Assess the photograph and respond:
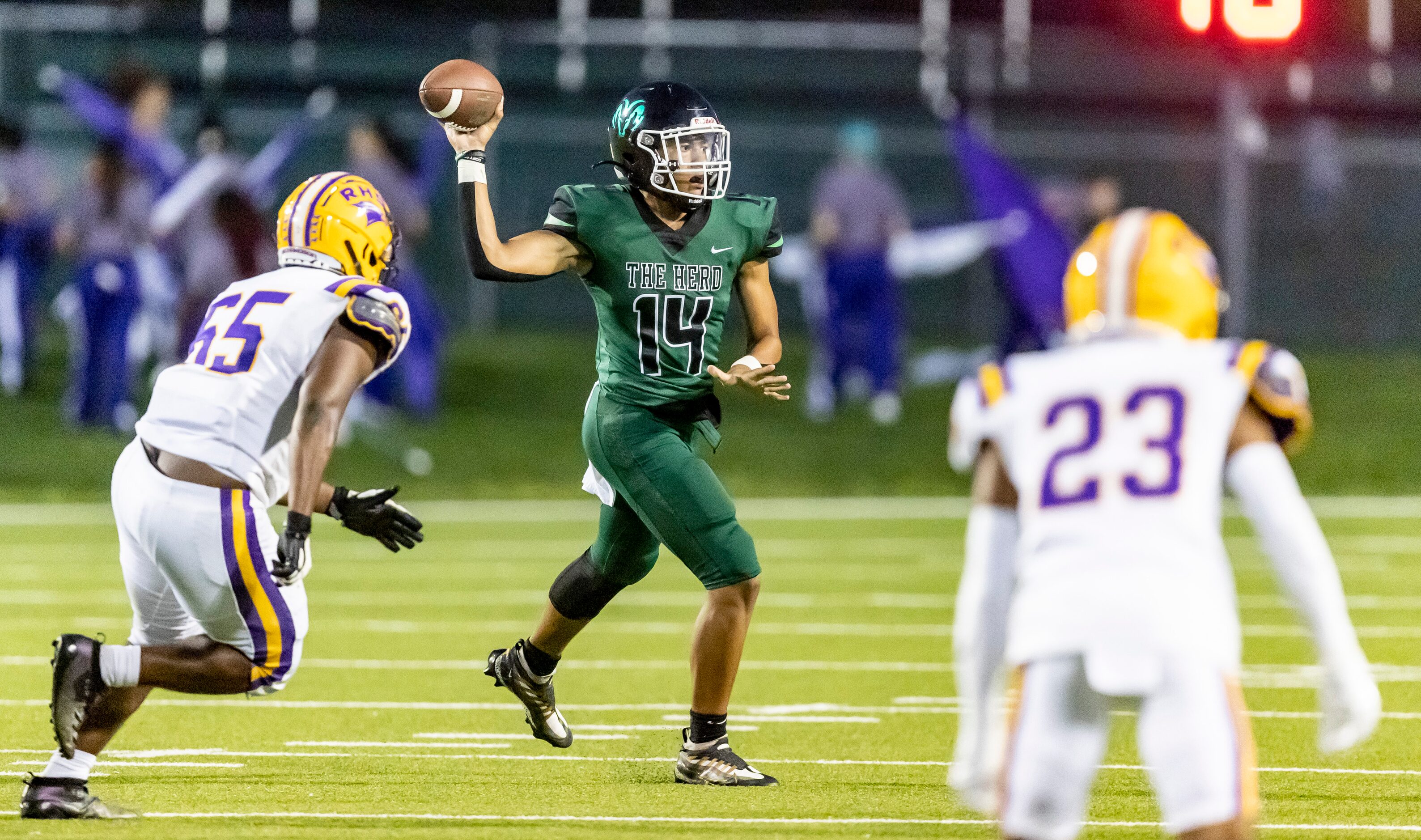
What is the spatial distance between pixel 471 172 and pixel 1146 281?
2.59 meters

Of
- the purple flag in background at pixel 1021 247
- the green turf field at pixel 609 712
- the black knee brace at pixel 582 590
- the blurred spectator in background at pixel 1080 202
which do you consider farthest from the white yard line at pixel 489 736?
the purple flag in background at pixel 1021 247

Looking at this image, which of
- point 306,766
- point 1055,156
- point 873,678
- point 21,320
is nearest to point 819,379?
point 1055,156

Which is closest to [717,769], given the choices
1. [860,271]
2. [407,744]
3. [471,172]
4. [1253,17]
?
[407,744]

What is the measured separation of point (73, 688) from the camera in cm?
515

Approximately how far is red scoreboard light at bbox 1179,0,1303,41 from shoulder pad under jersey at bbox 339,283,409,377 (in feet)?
19.4

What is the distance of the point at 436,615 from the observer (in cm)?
995

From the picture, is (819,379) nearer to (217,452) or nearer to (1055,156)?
(1055,156)

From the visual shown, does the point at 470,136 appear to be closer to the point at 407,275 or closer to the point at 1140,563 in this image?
the point at 1140,563

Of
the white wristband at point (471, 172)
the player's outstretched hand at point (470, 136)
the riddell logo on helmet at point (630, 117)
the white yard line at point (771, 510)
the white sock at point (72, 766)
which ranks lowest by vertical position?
the white yard line at point (771, 510)

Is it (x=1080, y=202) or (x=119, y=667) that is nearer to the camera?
(x=119, y=667)

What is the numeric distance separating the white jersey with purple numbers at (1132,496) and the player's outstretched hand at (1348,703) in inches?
6.9

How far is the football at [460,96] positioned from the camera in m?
5.66

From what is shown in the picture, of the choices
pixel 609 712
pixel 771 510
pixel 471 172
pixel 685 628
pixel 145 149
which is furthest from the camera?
pixel 145 149

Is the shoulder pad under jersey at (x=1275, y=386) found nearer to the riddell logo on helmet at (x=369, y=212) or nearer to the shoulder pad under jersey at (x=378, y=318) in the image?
the shoulder pad under jersey at (x=378, y=318)
